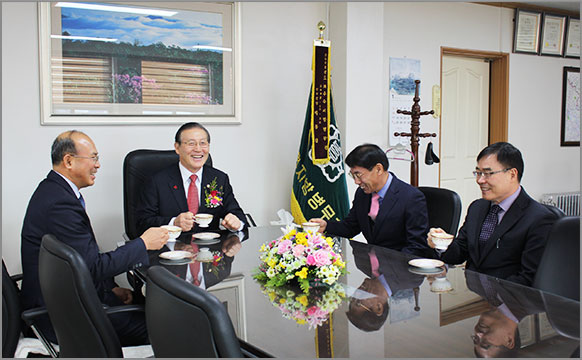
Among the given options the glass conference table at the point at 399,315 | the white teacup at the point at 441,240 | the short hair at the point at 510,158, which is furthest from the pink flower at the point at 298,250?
the short hair at the point at 510,158

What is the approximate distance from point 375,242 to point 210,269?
105 centimetres

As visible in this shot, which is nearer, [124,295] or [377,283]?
[377,283]

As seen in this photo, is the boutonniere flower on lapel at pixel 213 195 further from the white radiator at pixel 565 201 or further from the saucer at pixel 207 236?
the white radiator at pixel 565 201

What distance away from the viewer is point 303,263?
187cm

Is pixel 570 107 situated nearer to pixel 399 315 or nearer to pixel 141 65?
pixel 141 65

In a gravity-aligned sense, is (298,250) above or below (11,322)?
above

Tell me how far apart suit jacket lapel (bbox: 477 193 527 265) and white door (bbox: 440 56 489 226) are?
10.9 feet

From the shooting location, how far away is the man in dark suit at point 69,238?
2.14 metres

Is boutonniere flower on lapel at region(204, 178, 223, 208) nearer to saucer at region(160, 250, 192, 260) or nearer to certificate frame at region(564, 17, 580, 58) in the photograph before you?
saucer at region(160, 250, 192, 260)

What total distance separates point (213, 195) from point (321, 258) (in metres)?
1.46

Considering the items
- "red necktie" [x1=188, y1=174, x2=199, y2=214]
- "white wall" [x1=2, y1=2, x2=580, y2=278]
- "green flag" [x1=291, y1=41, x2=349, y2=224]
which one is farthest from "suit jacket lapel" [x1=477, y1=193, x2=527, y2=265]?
"white wall" [x1=2, y1=2, x2=580, y2=278]

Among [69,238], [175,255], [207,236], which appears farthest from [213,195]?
[69,238]

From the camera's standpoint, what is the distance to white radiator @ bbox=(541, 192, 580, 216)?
588 cm

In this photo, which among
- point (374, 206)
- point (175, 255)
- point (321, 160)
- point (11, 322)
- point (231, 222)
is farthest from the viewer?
point (321, 160)
